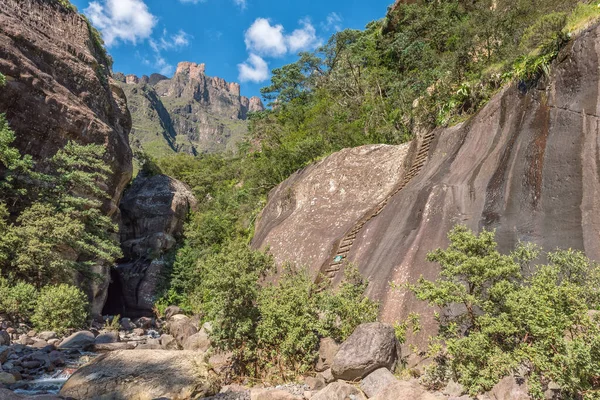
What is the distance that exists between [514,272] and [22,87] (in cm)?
2252

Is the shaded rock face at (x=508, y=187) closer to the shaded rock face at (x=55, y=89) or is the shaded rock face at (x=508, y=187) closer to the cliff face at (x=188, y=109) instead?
the shaded rock face at (x=55, y=89)

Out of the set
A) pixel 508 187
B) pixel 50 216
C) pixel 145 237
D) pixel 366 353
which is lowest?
pixel 366 353

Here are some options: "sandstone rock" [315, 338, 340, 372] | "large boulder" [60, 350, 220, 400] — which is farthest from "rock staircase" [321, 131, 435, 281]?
"large boulder" [60, 350, 220, 400]

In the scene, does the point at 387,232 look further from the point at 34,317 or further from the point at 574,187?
the point at 34,317

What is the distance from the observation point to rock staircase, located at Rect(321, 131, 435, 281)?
38.4ft

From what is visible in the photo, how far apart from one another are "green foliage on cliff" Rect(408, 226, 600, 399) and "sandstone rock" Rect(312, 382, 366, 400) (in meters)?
1.33

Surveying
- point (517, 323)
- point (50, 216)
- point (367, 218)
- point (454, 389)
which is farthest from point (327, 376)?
point (50, 216)

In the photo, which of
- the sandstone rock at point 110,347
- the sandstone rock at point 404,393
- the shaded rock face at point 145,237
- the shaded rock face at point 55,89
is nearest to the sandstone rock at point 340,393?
the sandstone rock at point 404,393

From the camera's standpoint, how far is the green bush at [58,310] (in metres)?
13.6

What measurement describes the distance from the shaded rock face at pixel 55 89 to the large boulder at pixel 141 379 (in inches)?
575

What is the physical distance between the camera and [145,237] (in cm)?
2934

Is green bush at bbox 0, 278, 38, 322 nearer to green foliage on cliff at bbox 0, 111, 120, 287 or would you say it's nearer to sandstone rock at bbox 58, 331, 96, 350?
green foliage on cliff at bbox 0, 111, 120, 287

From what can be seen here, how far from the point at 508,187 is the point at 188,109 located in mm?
167951

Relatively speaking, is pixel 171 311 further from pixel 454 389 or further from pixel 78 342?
pixel 454 389
